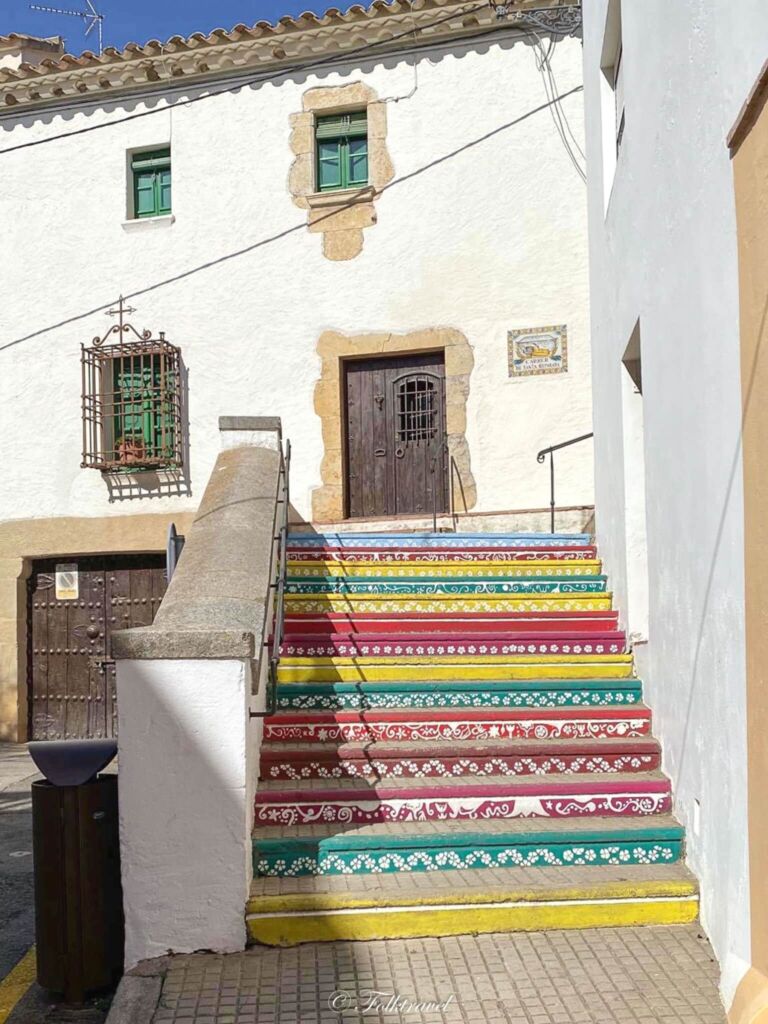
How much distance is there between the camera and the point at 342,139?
10.7 meters

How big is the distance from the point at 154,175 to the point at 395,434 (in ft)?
12.7

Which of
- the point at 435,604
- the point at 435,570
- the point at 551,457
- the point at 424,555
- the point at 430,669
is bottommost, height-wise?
the point at 430,669

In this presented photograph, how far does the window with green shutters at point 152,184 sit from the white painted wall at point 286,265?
0.58 ft

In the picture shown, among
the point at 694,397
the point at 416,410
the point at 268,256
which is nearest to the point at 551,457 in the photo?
the point at 416,410

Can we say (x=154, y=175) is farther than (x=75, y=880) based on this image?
Yes

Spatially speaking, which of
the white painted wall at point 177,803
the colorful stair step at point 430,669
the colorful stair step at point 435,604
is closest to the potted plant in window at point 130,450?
the colorful stair step at point 435,604

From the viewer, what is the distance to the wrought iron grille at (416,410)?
10.5 m

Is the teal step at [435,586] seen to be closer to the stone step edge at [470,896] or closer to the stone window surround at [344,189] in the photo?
the stone step edge at [470,896]

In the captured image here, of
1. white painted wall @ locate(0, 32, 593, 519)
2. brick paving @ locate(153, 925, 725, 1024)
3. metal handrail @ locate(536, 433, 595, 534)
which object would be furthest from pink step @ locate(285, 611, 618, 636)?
white painted wall @ locate(0, 32, 593, 519)

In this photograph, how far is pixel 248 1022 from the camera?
357 centimetres

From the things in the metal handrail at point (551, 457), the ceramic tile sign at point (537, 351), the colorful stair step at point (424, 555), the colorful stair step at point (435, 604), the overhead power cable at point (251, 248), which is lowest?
the colorful stair step at point (435, 604)

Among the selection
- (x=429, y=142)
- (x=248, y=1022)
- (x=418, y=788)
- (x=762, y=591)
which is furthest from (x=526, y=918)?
(x=429, y=142)

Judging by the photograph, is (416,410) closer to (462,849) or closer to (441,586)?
(441,586)

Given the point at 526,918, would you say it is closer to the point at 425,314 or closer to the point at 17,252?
the point at 425,314
